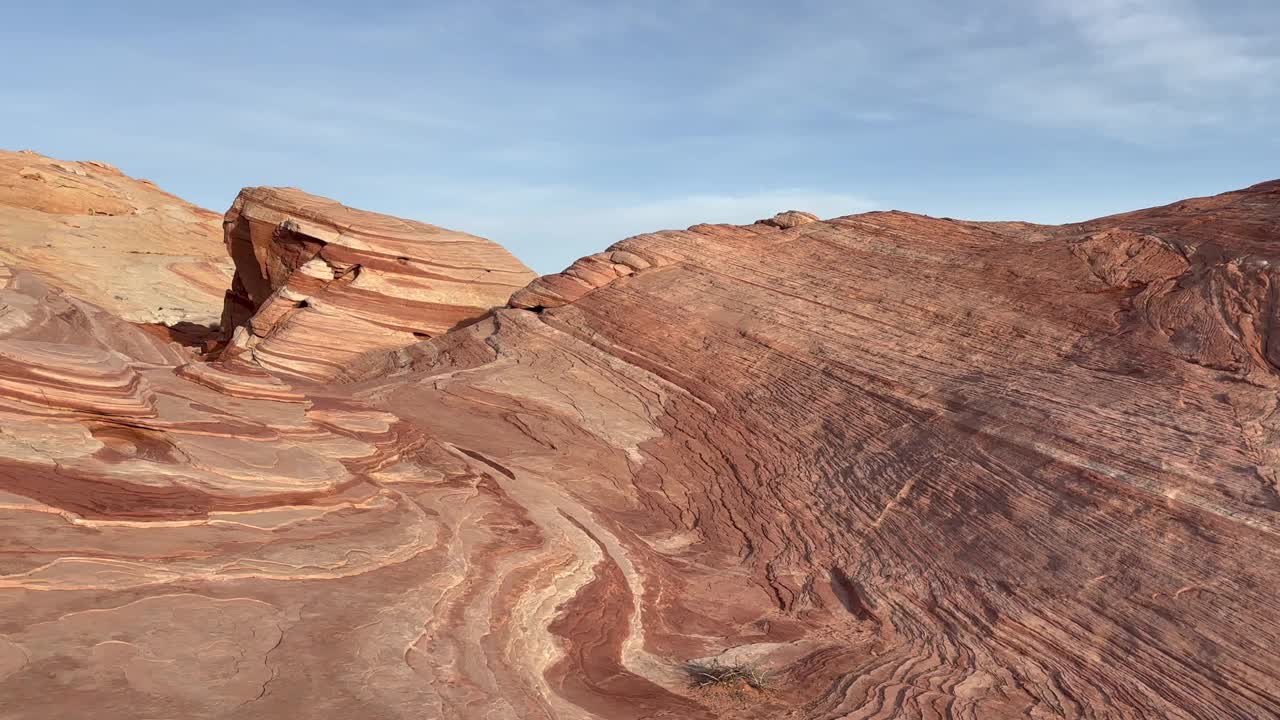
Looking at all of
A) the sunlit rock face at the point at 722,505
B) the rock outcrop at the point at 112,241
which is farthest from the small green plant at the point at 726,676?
the rock outcrop at the point at 112,241

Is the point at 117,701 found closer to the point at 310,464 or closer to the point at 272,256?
the point at 310,464

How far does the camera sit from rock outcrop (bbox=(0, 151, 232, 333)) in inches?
1233

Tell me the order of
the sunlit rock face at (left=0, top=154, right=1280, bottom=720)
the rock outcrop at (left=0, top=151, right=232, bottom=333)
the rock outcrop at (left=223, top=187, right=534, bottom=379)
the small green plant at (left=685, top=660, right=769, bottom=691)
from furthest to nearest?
the rock outcrop at (left=0, top=151, right=232, bottom=333) → the rock outcrop at (left=223, top=187, right=534, bottom=379) → the small green plant at (left=685, top=660, right=769, bottom=691) → the sunlit rock face at (left=0, top=154, right=1280, bottom=720)

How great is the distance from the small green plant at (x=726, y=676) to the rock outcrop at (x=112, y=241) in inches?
1071

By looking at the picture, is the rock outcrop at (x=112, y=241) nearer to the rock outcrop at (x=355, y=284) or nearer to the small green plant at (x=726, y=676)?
the rock outcrop at (x=355, y=284)

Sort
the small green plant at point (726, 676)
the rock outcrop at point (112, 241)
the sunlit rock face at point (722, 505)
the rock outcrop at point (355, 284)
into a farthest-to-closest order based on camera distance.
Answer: the rock outcrop at point (112, 241)
the rock outcrop at point (355, 284)
the small green plant at point (726, 676)
the sunlit rock face at point (722, 505)

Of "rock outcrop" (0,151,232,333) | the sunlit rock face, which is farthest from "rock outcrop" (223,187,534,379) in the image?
"rock outcrop" (0,151,232,333)

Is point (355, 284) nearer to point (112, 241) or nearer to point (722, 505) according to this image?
point (722, 505)

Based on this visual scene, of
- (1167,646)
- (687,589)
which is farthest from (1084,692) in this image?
(687,589)

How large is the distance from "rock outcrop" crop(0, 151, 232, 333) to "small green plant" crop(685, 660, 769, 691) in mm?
27206

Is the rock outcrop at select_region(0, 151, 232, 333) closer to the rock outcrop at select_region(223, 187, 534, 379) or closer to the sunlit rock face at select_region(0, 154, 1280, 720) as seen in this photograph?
the rock outcrop at select_region(223, 187, 534, 379)

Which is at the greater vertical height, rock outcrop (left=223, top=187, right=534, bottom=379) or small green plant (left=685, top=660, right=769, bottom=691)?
rock outcrop (left=223, top=187, right=534, bottom=379)

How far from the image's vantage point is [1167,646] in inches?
329

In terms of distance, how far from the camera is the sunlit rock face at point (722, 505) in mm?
6984
